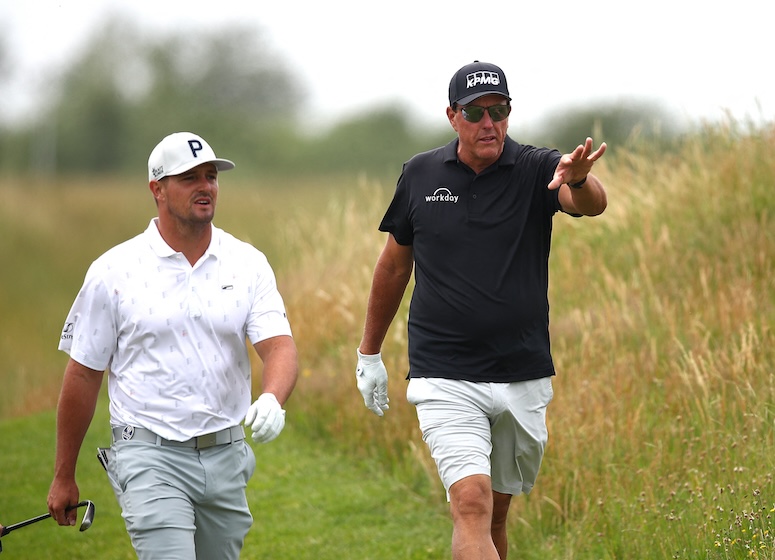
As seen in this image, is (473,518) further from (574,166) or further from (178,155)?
(178,155)

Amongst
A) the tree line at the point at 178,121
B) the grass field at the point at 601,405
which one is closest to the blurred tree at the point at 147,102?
the tree line at the point at 178,121

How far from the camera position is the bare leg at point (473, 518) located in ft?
16.6

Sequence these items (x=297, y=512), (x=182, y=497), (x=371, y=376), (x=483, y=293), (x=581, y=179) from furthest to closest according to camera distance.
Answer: (x=297, y=512)
(x=371, y=376)
(x=483, y=293)
(x=581, y=179)
(x=182, y=497)

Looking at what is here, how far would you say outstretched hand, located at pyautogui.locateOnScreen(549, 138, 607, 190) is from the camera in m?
4.94

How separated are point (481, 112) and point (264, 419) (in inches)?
72.2

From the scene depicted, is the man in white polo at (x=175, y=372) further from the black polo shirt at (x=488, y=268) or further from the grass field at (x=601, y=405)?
the grass field at (x=601, y=405)

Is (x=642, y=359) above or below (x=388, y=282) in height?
below

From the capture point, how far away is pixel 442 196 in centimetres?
547

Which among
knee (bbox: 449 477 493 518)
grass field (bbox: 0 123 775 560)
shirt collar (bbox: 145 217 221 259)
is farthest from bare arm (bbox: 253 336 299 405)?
grass field (bbox: 0 123 775 560)

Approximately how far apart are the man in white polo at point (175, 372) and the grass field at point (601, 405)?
7.37 ft

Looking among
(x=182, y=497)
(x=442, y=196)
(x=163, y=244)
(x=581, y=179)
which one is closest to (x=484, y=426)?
(x=442, y=196)

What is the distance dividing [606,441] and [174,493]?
3257 mm

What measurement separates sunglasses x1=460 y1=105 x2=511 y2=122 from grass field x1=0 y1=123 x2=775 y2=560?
84.8 inches

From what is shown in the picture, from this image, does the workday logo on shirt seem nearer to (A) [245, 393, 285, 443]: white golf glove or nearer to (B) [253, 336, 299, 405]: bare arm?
(B) [253, 336, 299, 405]: bare arm
